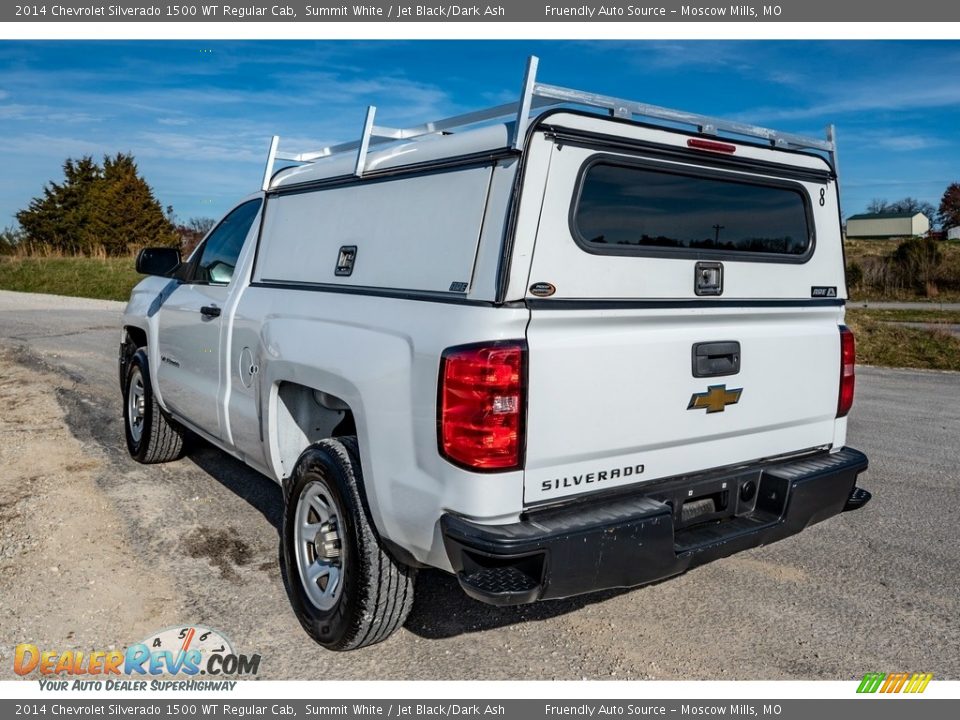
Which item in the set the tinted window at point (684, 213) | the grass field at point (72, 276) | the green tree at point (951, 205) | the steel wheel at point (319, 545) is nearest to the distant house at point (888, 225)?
the green tree at point (951, 205)

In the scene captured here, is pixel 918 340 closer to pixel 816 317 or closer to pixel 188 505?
pixel 816 317

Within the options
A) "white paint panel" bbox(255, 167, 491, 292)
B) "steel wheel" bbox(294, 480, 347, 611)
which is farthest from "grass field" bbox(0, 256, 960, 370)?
"steel wheel" bbox(294, 480, 347, 611)

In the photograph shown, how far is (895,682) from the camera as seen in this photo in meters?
3.26

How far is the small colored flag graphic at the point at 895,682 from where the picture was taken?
3.23 meters

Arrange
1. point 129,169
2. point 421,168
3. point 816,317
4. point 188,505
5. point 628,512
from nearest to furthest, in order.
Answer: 1. point 628,512
2. point 421,168
3. point 816,317
4. point 188,505
5. point 129,169

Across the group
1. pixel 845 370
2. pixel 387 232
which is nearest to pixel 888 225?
pixel 845 370

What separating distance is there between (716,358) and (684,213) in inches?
24.5

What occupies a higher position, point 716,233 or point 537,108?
point 537,108

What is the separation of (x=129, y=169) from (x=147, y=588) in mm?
47726

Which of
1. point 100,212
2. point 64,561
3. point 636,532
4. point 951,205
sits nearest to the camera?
point 636,532

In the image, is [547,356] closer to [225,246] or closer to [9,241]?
[225,246]
